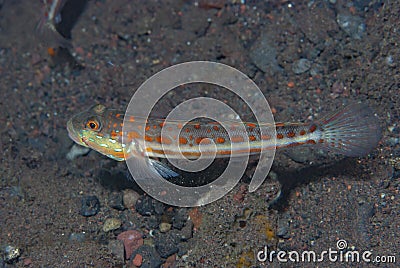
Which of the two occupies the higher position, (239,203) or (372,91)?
(372,91)

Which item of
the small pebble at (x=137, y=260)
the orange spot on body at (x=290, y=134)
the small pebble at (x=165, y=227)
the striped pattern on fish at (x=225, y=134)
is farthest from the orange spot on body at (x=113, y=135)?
the orange spot on body at (x=290, y=134)

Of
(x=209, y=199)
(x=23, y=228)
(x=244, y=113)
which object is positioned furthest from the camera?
(x=244, y=113)

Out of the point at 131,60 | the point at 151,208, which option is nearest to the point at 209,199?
the point at 151,208

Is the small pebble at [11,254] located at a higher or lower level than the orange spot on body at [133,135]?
lower

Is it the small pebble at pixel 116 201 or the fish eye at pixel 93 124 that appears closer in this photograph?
the fish eye at pixel 93 124

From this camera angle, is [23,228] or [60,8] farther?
[60,8]

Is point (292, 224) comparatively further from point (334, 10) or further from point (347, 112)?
point (334, 10)

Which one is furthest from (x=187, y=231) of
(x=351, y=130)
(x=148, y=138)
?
(x=351, y=130)

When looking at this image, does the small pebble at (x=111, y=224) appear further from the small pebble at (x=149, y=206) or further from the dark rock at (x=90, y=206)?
the small pebble at (x=149, y=206)
